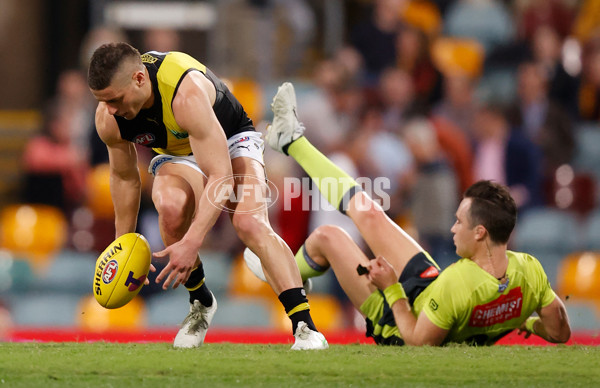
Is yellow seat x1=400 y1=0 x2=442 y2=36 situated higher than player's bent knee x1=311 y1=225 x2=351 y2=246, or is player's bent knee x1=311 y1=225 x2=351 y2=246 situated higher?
yellow seat x1=400 y1=0 x2=442 y2=36

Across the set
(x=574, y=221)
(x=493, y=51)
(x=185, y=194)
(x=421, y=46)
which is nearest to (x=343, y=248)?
(x=185, y=194)

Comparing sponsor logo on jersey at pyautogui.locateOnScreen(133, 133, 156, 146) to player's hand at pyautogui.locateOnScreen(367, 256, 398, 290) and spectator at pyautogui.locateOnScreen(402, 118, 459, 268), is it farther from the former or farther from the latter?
spectator at pyautogui.locateOnScreen(402, 118, 459, 268)

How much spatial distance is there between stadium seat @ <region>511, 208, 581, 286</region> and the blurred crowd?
15 centimetres

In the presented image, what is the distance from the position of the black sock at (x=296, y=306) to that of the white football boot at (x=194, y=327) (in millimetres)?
615

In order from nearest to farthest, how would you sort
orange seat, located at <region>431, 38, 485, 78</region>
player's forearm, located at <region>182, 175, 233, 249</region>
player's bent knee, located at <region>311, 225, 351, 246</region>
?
player's forearm, located at <region>182, 175, 233, 249</region>, player's bent knee, located at <region>311, 225, 351, 246</region>, orange seat, located at <region>431, 38, 485, 78</region>

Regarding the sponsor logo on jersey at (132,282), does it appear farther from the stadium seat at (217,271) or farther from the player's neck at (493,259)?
the stadium seat at (217,271)

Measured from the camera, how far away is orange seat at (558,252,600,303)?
836cm

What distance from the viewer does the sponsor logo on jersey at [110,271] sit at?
14.6 feet

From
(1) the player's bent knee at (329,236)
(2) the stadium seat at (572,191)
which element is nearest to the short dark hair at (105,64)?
(1) the player's bent knee at (329,236)

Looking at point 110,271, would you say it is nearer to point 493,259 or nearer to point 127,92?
point 127,92

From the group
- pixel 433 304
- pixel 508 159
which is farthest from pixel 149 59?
pixel 508 159

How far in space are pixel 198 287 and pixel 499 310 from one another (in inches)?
65.7

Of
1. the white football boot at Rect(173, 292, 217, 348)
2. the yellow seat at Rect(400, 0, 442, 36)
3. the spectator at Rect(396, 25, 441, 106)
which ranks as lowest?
the white football boot at Rect(173, 292, 217, 348)

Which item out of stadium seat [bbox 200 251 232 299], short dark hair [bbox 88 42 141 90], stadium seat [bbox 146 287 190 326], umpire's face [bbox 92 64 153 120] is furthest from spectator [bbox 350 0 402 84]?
short dark hair [bbox 88 42 141 90]
